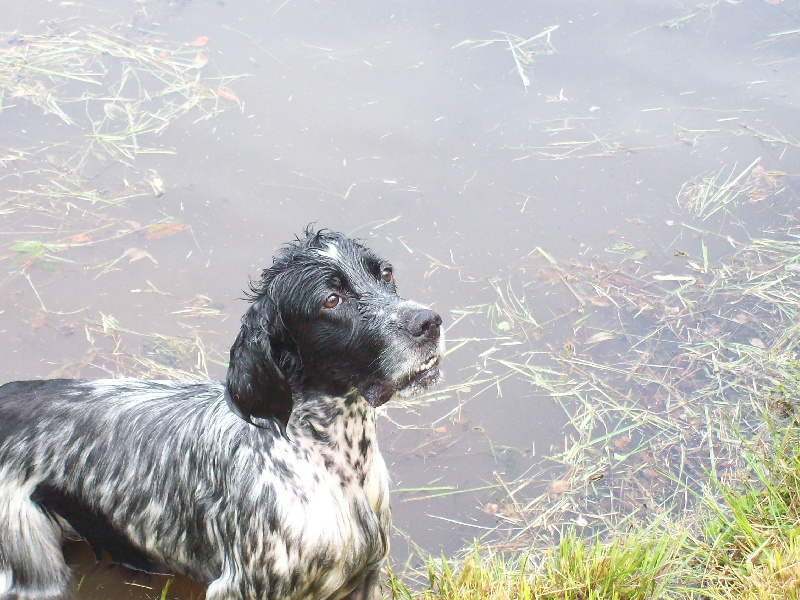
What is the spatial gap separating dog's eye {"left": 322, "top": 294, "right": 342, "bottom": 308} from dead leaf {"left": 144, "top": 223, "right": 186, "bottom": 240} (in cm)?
352

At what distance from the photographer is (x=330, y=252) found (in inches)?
132

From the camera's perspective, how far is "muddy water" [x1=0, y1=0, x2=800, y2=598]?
5.57 meters

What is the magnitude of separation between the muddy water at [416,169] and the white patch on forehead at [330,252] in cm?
205

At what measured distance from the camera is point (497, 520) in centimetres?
480

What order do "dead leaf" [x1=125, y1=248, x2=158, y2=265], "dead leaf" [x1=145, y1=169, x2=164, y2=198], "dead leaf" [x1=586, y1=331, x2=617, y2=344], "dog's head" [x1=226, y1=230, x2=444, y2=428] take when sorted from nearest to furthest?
"dog's head" [x1=226, y1=230, x2=444, y2=428]
"dead leaf" [x1=586, y1=331, x2=617, y2=344]
"dead leaf" [x1=125, y1=248, x2=158, y2=265]
"dead leaf" [x1=145, y1=169, x2=164, y2=198]

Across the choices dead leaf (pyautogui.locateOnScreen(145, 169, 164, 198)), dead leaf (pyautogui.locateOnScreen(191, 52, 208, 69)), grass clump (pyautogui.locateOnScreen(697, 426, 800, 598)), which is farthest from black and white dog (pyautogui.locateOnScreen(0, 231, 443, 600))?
dead leaf (pyautogui.locateOnScreen(191, 52, 208, 69))

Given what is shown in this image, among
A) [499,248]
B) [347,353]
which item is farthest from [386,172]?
[347,353]

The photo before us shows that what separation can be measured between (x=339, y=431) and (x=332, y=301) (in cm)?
52

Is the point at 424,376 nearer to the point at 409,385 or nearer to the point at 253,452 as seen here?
the point at 409,385

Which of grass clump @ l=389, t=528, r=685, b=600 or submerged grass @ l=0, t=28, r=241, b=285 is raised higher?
submerged grass @ l=0, t=28, r=241, b=285

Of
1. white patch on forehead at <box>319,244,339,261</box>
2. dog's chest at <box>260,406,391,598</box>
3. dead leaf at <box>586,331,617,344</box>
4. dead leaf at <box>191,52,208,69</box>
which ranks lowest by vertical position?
dead leaf at <box>586,331,617,344</box>

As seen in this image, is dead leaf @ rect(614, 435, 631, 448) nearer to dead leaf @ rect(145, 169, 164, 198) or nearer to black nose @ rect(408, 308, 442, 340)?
black nose @ rect(408, 308, 442, 340)

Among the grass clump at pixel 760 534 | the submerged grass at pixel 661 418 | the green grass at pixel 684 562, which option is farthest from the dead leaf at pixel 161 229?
the grass clump at pixel 760 534

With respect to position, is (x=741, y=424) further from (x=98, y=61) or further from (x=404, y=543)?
(x=98, y=61)
